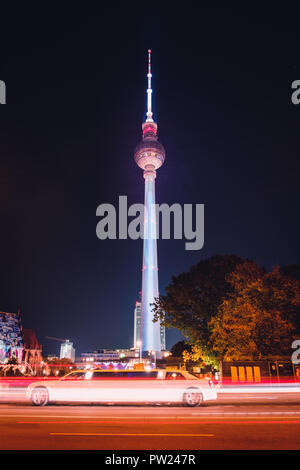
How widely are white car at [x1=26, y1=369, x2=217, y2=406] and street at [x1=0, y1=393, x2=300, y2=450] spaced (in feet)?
4.34

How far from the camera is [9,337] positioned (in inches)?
3302

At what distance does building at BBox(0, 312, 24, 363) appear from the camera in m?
80.5

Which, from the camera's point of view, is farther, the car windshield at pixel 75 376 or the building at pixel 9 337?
the building at pixel 9 337

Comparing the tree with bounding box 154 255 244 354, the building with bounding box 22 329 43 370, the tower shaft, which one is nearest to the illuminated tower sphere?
the tower shaft

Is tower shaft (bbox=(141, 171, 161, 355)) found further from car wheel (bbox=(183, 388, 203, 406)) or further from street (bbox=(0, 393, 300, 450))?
street (bbox=(0, 393, 300, 450))

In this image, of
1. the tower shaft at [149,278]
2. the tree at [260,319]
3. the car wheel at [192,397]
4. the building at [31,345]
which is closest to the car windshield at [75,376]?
the car wheel at [192,397]

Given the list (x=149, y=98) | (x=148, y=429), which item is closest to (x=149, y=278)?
(x=149, y=98)

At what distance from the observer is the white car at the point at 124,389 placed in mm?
14359

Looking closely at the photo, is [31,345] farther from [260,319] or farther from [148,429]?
[148,429]

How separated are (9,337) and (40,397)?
251 feet

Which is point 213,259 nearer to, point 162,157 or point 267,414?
point 267,414

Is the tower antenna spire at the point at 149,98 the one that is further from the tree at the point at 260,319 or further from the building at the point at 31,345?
the tree at the point at 260,319

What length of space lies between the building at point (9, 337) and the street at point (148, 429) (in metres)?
74.1

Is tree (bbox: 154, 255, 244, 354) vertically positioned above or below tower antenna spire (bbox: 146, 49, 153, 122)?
below
